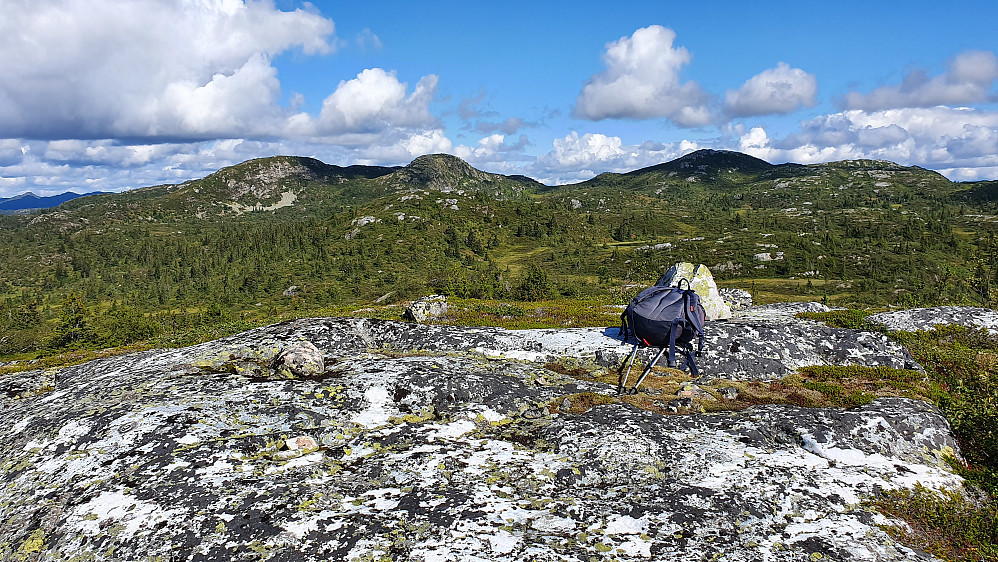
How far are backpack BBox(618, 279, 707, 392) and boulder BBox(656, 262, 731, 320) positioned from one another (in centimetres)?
1188

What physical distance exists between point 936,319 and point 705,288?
33.8 feet

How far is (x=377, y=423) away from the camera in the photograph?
10711 mm

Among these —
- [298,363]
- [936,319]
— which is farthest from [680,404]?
[936,319]

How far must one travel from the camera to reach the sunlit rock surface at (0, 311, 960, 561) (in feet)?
21.5

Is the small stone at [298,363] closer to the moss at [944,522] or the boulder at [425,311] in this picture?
the moss at [944,522]

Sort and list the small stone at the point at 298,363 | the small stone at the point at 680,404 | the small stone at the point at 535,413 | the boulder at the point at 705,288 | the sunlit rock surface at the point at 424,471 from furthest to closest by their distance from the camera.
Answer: the boulder at the point at 705,288, the small stone at the point at 298,363, the small stone at the point at 680,404, the small stone at the point at 535,413, the sunlit rock surface at the point at 424,471

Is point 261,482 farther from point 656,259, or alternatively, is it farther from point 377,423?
point 656,259

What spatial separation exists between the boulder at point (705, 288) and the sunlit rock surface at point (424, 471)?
16.6 meters

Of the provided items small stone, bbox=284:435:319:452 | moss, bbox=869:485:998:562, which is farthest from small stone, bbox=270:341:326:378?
moss, bbox=869:485:998:562

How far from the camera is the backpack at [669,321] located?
567 inches

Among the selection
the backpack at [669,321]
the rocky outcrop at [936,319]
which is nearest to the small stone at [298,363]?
the backpack at [669,321]

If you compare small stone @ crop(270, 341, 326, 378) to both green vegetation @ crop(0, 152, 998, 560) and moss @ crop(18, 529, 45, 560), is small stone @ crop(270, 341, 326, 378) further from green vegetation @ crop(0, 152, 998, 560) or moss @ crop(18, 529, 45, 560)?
green vegetation @ crop(0, 152, 998, 560)

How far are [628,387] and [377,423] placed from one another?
286 inches

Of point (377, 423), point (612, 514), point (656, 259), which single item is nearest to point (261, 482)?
point (377, 423)
